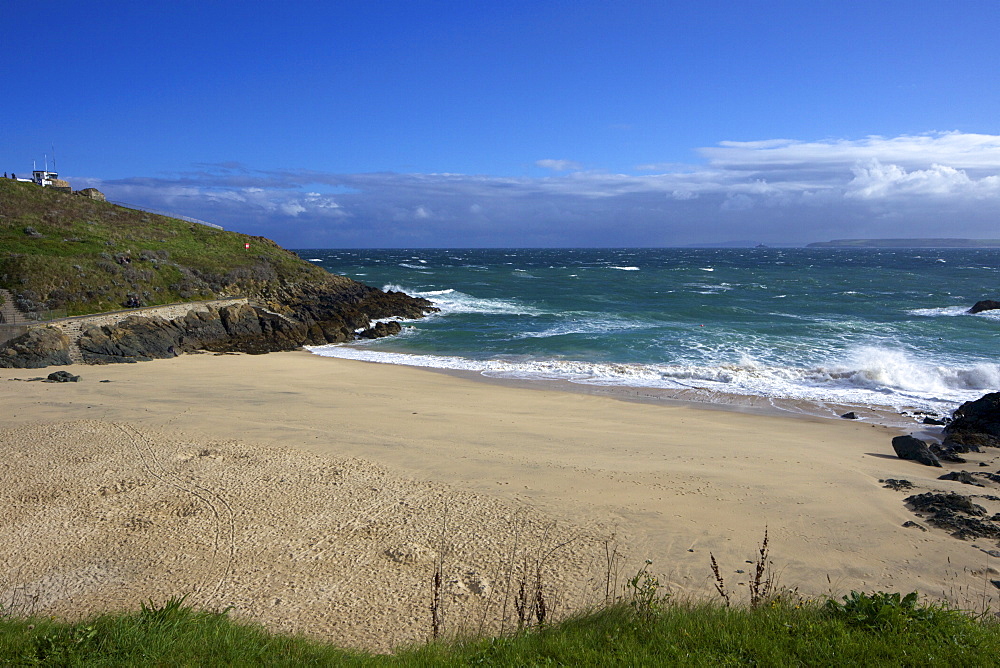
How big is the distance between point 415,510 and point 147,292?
26307 millimetres

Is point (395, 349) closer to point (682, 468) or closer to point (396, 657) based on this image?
point (682, 468)

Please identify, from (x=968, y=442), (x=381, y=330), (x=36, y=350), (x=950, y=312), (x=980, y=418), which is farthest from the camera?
(x=950, y=312)

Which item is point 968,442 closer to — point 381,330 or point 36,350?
point 381,330

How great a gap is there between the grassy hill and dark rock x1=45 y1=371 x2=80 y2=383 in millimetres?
8096

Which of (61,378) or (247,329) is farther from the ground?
(247,329)

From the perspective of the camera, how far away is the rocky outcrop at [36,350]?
20.8m

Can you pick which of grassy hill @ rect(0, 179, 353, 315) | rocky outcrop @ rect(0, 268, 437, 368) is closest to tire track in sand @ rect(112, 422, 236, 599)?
rocky outcrop @ rect(0, 268, 437, 368)

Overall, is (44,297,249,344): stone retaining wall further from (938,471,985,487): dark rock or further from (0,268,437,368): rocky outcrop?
(938,471,985,487): dark rock

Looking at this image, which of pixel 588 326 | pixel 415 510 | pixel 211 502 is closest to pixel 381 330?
pixel 588 326

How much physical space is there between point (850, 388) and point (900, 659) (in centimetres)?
1827

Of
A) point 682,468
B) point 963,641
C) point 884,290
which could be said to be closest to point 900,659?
point 963,641

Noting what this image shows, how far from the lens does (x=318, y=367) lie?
24188 mm

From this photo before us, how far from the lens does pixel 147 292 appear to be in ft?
98.8

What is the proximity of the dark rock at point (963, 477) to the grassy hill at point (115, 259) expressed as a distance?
29801mm
